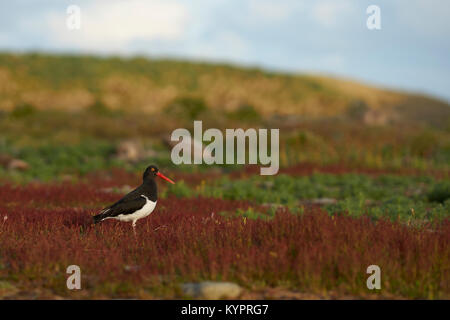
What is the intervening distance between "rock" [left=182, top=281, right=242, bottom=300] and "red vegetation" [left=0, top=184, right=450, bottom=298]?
226 mm

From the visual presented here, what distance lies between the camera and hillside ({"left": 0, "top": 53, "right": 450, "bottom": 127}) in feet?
231

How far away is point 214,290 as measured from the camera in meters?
4.68

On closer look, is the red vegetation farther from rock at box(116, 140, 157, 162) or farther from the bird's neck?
rock at box(116, 140, 157, 162)

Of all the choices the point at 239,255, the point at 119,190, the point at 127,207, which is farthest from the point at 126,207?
the point at 119,190

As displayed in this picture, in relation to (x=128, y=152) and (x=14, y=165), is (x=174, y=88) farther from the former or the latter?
(x=14, y=165)

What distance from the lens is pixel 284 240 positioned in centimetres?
573

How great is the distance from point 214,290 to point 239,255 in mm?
718

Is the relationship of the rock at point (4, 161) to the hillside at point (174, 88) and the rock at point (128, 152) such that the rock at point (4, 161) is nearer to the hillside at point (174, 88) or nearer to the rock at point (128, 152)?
the rock at point (128, 152)

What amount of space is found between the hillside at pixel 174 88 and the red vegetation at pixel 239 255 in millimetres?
60072

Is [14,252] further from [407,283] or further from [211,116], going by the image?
[211,116]

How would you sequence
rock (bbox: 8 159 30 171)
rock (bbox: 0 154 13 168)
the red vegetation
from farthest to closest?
rock (bbox: 0 154 13 168) < rock (bbox: 8 159 30 171) < the red vegetation

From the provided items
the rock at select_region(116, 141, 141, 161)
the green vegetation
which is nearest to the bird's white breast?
the green vegetation

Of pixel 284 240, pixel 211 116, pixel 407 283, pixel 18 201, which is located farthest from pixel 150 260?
pixel 211 116

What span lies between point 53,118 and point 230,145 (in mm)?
16037
